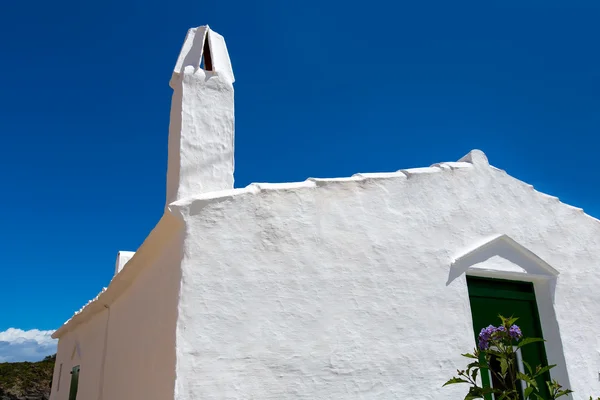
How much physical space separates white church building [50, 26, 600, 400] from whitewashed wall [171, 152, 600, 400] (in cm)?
1

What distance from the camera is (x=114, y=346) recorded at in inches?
271

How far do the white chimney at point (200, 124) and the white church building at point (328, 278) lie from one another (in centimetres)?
2

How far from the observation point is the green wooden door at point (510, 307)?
19.9ft

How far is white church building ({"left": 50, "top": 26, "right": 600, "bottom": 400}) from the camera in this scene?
4617 millimetres

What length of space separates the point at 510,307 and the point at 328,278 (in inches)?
101

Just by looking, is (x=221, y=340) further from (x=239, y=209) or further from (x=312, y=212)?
(x=312, y=212)

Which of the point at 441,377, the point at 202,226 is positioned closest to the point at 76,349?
the point at 202,226

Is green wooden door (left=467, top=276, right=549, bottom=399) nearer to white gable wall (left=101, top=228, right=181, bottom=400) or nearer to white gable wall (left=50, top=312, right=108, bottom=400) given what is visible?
white gable wall (left=101, top=228, right=181, bottom=400)

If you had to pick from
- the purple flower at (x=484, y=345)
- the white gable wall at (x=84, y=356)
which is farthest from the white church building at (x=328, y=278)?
the purple flower at (x=484, y=345)

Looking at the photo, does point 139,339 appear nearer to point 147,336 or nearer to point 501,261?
point 147,336

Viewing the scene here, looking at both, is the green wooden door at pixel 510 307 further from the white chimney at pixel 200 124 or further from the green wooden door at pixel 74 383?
the green wooden door at pixel 74 383

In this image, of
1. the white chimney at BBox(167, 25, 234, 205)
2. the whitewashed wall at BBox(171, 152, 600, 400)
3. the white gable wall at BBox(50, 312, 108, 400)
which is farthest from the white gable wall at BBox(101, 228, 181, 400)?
the white chimney at BBox(167, 25, 234, 205)

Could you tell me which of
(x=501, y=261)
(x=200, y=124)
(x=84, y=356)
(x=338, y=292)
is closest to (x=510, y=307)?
(x=501, y=261)

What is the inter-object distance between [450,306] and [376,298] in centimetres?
93
